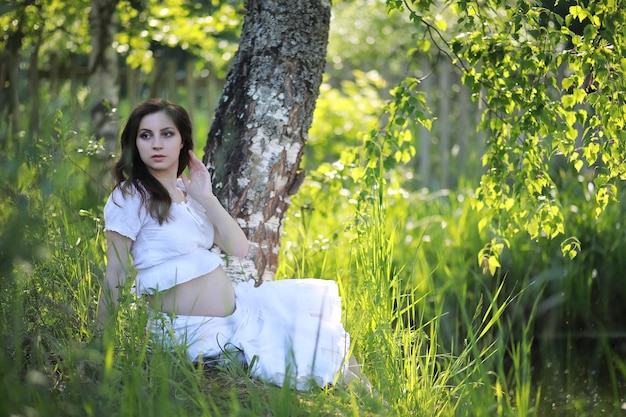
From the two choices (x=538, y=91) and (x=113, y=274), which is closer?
(x=113, y=274)

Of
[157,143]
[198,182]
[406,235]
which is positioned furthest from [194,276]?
[406,235]

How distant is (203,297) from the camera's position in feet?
8.80

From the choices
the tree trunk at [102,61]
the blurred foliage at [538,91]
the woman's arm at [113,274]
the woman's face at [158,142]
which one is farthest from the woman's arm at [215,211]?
the tree trunk at [102,61]

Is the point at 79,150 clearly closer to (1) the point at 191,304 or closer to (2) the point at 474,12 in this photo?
(1) the point at 191,304

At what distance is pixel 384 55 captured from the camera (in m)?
8.58

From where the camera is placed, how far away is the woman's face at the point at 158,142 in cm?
271

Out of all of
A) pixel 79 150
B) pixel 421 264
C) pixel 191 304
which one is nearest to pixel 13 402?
pixel 191 304

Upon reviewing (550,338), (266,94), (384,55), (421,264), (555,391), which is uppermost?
(384,55)

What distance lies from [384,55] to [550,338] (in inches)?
206

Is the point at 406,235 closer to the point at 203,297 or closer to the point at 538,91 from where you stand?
the point at 538,91

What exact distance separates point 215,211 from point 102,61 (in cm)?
264

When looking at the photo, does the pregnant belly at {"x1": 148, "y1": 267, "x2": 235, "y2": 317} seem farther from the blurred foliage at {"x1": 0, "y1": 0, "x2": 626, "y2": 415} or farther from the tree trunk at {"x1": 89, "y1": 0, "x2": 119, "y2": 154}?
the tree trunk at {"x1": 89, "y1": 0, "x2": 119, "y2": 154}

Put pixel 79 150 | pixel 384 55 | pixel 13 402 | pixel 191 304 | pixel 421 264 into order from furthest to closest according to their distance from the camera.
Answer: pixel 384 55 < pixel 421 264 < pixel 79 150 < pixel 191 304 < pixel 13 402

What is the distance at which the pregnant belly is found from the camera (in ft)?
8.68
